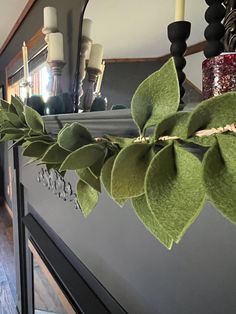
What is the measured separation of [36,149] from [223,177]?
0.40 metres

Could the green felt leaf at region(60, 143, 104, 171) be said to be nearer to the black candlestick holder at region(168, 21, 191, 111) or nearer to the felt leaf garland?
the felt leaf garland

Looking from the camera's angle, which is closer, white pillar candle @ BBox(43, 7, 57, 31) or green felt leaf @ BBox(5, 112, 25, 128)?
green felt leaf @ BBox(5, 112, 25, 128)

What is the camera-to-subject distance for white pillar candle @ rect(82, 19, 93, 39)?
1.02 metres

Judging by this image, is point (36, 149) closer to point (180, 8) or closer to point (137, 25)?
point (180, 8)

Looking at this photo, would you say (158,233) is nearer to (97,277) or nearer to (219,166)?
(219,166)

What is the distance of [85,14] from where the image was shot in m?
1.04

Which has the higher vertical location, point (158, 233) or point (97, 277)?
point (158, 233)

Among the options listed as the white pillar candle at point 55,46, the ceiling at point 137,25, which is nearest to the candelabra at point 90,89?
the ceiling at point 137,25

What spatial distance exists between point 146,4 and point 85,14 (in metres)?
0.41

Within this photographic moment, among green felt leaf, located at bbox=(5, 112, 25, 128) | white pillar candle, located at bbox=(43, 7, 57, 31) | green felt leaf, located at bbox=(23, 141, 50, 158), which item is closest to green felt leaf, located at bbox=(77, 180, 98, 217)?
green felt leaf, located at bbox=(23, 141, 50, 158)

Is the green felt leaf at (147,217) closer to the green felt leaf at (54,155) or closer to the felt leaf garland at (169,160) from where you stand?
the felt leaf garland at (169,160)

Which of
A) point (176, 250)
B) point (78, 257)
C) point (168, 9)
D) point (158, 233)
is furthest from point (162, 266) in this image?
point (168, 9)

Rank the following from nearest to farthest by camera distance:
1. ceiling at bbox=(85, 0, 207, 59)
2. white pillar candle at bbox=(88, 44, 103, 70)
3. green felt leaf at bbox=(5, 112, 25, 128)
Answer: ceiling at bbox=(85, 0, 207, 59)
green felt leaf at bbox=(5, 112, 25, 128)
white pillar candle at bbox=(88, 44, 103, 70)

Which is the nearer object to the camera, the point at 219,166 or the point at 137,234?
the point at 219,166
